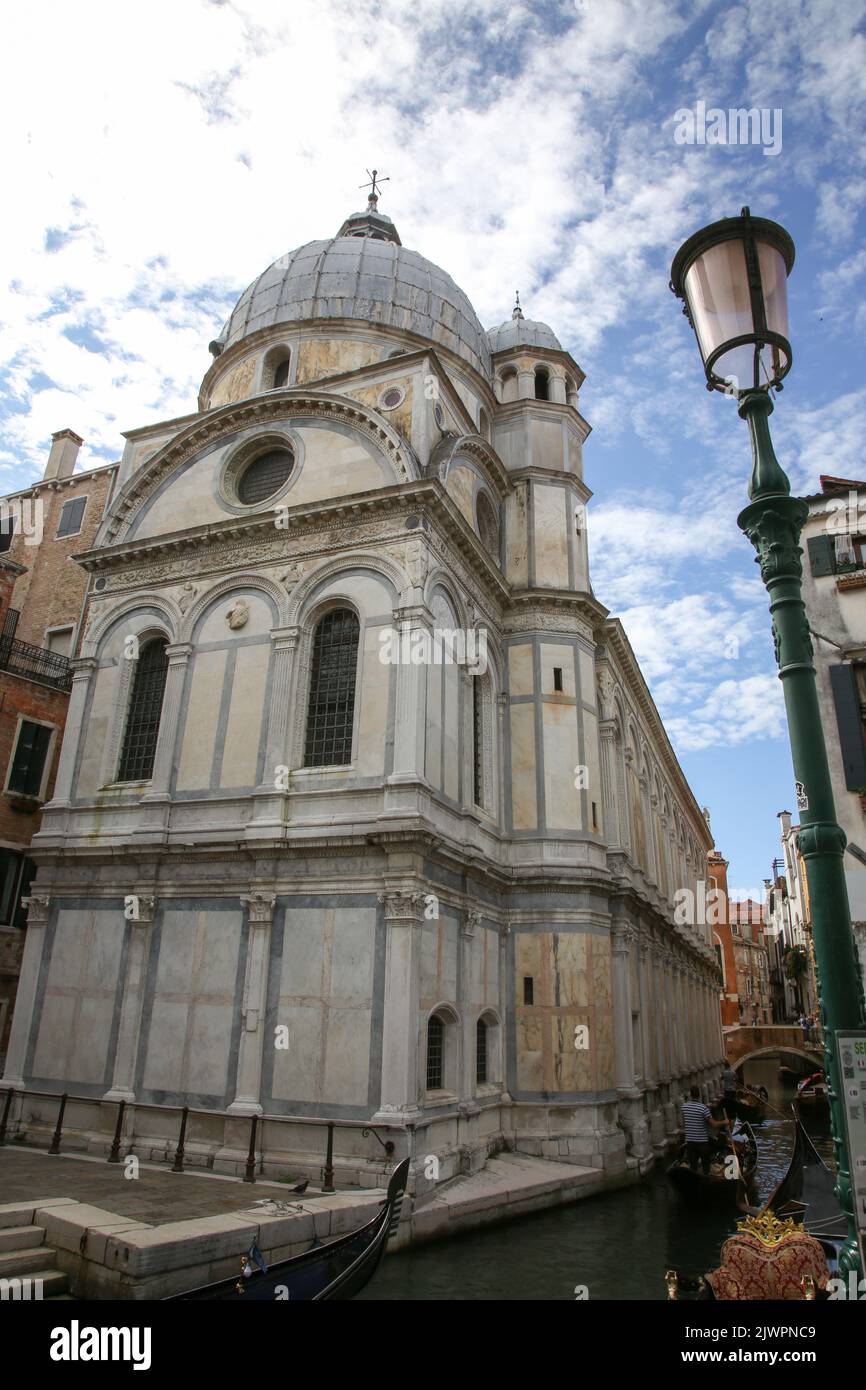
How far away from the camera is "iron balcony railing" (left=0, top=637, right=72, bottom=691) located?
2380 cm

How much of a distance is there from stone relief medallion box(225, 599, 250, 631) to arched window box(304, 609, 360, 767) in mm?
1700

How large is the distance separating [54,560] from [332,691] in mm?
14970

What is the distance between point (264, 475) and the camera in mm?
21219

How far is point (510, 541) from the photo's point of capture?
2383 centimetres

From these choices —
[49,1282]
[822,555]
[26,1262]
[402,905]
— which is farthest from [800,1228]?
[822,555]

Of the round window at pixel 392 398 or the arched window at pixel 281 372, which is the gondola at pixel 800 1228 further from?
the arched window at pixel 281 372

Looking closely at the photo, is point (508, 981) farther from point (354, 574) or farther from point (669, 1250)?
point (354, 574)

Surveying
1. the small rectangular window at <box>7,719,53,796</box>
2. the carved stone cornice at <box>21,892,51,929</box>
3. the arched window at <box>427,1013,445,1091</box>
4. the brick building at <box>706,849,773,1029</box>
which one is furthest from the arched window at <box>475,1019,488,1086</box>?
the brick building at <box>706,849,773,1029</box>

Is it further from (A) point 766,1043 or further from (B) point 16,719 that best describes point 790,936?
(B) point 16,719

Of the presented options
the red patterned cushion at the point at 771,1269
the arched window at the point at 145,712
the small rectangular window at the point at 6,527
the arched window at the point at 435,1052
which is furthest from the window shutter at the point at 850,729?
the small rectangular window at the point at 6,527

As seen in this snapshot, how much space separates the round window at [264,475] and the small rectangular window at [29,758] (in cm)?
816
